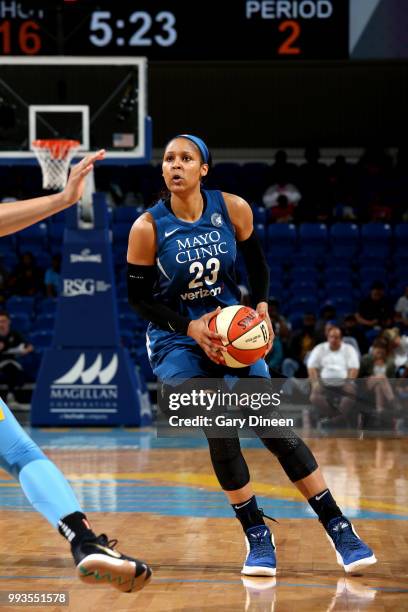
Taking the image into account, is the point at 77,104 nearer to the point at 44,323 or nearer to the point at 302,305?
the point at 44,323

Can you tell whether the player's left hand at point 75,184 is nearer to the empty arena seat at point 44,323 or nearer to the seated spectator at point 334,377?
the seated spectator at point 334,377

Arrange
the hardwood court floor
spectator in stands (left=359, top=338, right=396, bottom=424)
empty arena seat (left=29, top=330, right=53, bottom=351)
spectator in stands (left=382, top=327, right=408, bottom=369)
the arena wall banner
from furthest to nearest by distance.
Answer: empty arena seat (left=29, top=330, right=53, bottom=351)
spectator in stands (left=382, top=327, right=408, bottom=369)
the arena wall banner
spectator in stands (left=359, top=338, right=396, bottom=424)
the hardwood court floor

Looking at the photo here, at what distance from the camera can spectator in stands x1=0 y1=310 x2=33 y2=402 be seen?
14.6 meters

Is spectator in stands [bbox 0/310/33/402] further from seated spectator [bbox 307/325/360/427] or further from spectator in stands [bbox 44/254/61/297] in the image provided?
seated spectator [bbox 307/325/360/427]

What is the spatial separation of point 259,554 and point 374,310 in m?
10.7

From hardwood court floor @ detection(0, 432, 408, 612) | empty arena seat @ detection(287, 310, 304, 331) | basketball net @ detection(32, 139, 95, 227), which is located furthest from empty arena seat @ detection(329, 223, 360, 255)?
hardwood court floor @ detection(0, 432, 408, 612)

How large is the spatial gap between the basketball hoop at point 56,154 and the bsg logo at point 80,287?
1.56 meters

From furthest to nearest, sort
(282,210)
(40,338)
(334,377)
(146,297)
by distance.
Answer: (282,210) → (40,338) → (334,377) → (146,297)

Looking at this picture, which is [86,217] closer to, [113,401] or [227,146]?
[113,401]

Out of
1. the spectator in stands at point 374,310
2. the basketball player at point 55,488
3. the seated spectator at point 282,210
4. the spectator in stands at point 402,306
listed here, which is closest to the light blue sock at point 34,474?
the basketball player at point 55,488

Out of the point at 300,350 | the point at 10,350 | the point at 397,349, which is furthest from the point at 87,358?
the point at 397,349

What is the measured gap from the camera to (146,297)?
5.33 m

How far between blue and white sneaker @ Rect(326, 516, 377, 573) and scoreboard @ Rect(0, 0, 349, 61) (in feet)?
32.4

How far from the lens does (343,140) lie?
21.5 metres
